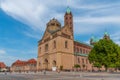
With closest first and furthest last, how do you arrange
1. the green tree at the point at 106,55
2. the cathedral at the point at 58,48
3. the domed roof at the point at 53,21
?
the green tree at the point at 106,55
the cathedral at the point at 58,48
the domed roof at the point at 53,21

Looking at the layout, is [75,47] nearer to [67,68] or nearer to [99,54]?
[67,68]

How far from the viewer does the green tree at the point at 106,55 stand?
68312 millimetres

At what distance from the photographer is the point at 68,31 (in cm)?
8694

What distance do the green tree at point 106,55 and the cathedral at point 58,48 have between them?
562 inches

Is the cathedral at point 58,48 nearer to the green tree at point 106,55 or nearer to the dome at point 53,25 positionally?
the dome at point 53,25

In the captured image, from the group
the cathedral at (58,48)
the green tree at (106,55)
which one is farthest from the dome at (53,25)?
the green tree at (106,55)

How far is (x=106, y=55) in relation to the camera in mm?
69312

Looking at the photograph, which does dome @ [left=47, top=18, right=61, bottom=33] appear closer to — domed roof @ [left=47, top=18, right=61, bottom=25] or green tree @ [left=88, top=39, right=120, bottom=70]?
domed roof @ [left=47, top=18, right=61, bottom=25]

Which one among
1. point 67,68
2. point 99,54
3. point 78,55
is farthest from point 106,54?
point 78,55

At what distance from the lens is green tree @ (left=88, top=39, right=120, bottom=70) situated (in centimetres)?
6831

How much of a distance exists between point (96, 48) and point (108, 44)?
4.50 metres

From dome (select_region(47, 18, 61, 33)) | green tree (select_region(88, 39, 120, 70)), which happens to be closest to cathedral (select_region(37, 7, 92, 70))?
dome (select_region(47, 18, 61, 33))

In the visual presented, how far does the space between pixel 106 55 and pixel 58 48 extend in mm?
20733

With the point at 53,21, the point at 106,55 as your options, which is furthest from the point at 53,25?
the point at 106,55
